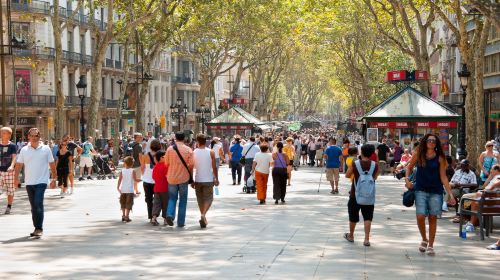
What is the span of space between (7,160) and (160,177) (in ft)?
10.6

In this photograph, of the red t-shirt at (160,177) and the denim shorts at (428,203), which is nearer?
the denim shorts at (428,203)

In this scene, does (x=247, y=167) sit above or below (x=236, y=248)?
above

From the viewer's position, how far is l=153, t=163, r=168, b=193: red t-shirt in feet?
46.6

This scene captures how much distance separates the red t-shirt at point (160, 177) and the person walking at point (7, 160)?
2658mm

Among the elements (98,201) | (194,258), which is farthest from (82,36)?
(194,258)

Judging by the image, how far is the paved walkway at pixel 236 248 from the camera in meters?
9.47

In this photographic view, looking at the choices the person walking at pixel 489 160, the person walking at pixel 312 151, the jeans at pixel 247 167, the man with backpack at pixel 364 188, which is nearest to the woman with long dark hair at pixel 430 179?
the man with backpack at pixel 364 188

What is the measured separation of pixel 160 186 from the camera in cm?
1427

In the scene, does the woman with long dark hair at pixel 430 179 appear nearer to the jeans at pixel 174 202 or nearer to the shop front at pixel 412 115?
the jeans at pixel 174 202

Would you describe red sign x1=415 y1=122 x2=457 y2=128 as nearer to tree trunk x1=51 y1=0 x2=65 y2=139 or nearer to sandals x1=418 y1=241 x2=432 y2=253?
tree trunk x1=51 y1=0 x2=65 y2=139

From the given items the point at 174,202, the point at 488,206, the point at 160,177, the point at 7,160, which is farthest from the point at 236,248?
the point at 7,160

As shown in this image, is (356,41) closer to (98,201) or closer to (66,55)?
(66,55)

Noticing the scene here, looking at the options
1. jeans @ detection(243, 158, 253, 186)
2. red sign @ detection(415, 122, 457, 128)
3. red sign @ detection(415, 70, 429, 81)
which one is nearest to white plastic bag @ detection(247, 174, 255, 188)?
jeans @ detection(243, 158, 253, 186)

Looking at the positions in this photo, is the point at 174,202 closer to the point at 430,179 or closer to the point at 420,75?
the point at 430,179
